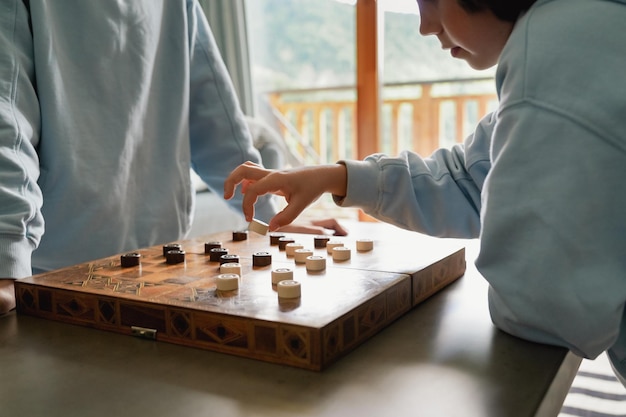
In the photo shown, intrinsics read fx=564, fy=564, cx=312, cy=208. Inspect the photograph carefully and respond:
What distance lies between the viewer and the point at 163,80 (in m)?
1.18

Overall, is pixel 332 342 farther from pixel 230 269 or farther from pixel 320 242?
pixel 320 242

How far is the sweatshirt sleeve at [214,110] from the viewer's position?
1234 millimetres

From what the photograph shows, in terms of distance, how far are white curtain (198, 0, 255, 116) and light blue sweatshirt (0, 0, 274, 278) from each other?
2.18 metres

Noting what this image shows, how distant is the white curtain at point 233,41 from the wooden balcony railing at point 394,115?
1074 millimetres

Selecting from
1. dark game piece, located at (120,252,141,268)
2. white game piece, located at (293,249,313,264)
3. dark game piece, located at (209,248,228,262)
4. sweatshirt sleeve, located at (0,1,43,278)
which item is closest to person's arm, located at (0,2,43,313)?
sweatshirt sleeve, located at (0,1,43,278)

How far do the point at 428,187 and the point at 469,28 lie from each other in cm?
24

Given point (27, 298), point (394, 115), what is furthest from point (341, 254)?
point (394, 115)

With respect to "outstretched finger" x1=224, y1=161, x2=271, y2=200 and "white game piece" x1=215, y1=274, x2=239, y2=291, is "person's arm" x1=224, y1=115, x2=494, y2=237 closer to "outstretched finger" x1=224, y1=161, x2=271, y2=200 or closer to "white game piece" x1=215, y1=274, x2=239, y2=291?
"outstretched finger" x1=224, y1=161, x2=271, y2=200

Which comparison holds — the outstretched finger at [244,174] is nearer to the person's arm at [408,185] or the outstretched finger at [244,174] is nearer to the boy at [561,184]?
the person's arm at [408,185]

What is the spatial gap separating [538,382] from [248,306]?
26cm

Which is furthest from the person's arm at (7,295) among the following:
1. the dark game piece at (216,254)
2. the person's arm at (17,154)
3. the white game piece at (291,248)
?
the white game piece at (291,248)

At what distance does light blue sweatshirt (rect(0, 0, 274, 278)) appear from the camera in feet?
2.64

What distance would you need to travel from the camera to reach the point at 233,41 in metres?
3.42

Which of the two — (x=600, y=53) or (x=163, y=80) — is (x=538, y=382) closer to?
(x=600, y=53)
